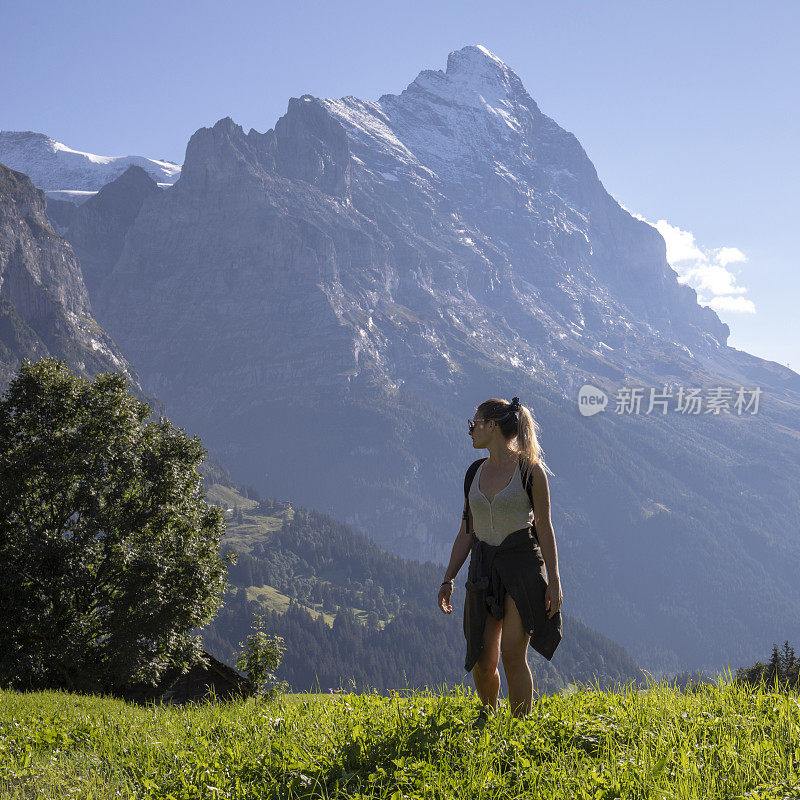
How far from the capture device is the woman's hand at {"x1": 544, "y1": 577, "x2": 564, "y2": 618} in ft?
20.4

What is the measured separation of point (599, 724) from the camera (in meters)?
5.29

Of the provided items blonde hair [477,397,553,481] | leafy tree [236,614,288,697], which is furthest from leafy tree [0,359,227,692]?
blonde hair [477,397,553,481]

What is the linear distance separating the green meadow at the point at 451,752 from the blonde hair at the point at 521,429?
2.26m

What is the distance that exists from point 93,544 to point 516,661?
21410 millimetres

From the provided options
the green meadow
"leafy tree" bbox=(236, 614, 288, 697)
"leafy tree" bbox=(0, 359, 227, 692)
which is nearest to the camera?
the green meadow

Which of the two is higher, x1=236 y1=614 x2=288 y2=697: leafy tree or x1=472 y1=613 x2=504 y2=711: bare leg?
x1=472 y1=613 x2=504 y2=711: bare leg

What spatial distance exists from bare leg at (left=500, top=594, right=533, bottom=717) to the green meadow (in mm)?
208

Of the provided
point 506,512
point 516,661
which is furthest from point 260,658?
point 506,512

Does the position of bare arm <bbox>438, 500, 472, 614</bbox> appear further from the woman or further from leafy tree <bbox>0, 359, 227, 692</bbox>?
leafy tree <bbox>0, 359, 227, 692</bbox>

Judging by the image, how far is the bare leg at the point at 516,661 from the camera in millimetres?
6107

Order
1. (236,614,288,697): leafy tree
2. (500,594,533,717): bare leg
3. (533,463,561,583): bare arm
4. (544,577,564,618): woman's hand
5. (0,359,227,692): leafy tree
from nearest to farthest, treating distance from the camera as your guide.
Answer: (500,594,533,717): bare leg → (544,577,564,618): woman's hand → (533,463,561,583): bare arm → (0,359,227,692): leafy tree → (236,614,288,697): leafy tree

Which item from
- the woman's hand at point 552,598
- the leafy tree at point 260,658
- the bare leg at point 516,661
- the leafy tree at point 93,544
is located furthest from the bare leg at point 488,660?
the leafy tree at point 260,658

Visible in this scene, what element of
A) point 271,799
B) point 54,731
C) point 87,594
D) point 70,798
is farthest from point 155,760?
point 87,594

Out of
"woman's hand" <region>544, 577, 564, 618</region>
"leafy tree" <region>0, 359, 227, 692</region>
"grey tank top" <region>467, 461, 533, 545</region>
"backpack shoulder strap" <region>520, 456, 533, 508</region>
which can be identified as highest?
"backpack shoulder strap" <region>520, 456, 533, 508</region>
